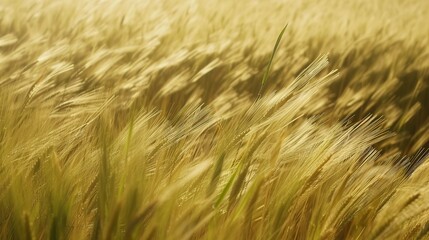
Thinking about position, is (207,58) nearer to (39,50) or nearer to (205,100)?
(205,100)

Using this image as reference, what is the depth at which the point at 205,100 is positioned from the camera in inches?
55.7

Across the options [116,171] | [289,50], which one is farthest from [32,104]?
[289,50]

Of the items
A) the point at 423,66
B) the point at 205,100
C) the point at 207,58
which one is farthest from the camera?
the point at 423,66

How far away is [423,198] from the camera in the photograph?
57cm

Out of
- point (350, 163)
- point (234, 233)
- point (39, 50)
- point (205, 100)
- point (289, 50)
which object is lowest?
point (289, 50)

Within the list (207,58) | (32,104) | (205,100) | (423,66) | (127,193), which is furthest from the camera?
(423,66)

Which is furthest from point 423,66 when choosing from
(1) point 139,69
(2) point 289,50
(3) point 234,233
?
(3) point 234,233

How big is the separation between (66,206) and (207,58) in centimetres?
113

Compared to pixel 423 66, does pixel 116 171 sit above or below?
above

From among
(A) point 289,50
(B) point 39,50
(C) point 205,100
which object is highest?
(B) point 39,50

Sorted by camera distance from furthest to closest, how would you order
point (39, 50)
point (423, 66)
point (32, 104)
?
point (423, 66)
point (39, 50)
point (32, 104)

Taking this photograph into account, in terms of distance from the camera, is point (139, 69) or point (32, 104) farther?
point (139, 69)

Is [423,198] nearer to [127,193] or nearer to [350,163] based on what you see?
[350,163]

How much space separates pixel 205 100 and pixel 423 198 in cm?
89
